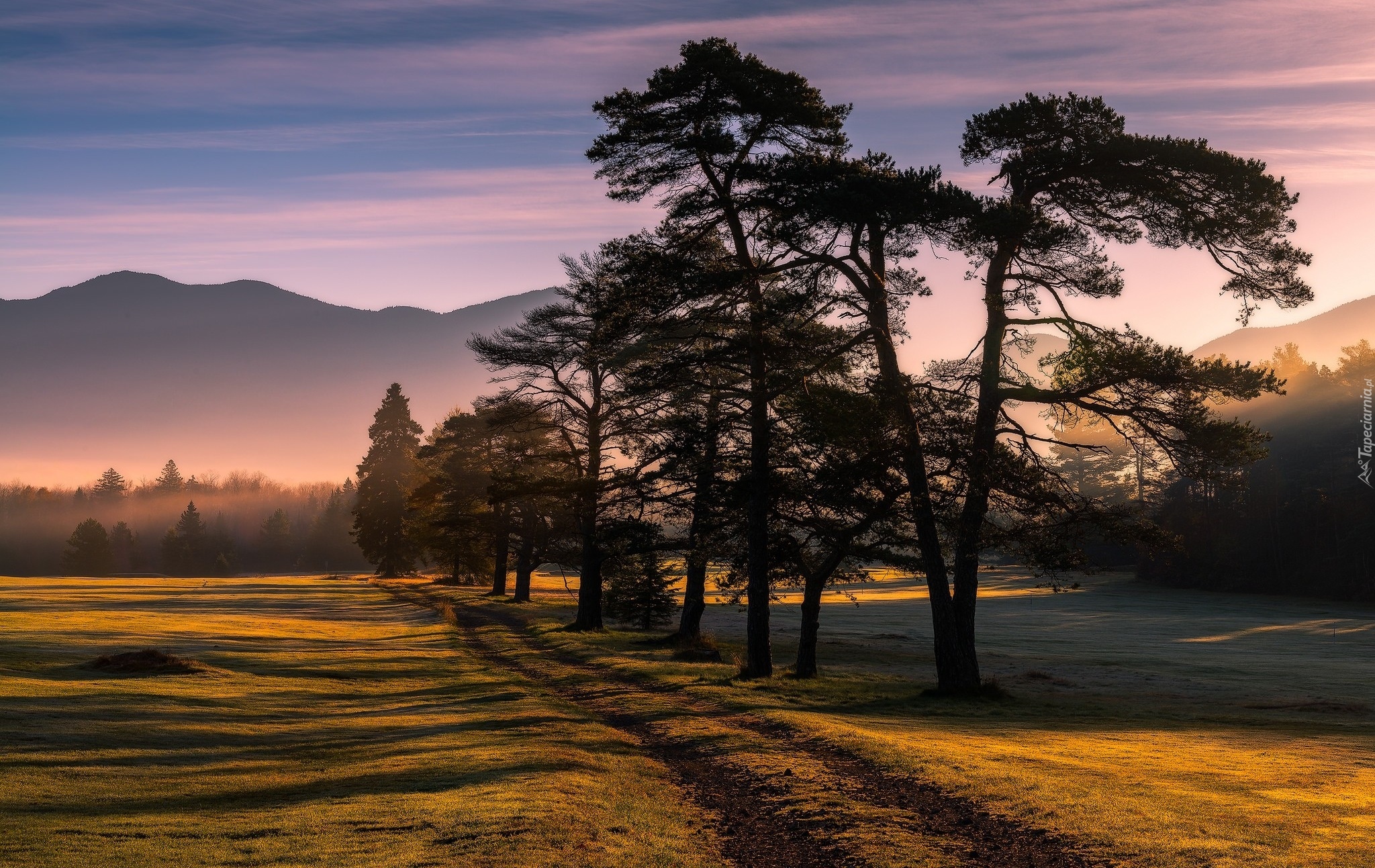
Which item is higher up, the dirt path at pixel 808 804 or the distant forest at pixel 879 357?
the distant forest at pixel 879 357

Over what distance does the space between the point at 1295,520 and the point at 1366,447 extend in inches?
519

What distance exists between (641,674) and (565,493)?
6213 millimetres

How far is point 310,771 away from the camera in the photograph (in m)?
15.3

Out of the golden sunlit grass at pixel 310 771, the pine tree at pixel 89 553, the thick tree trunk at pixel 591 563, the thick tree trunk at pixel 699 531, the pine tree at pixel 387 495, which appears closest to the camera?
the golden sunlit grass at pixel 310 771

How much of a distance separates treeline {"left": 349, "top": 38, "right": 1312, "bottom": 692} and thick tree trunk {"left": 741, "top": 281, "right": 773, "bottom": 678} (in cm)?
9

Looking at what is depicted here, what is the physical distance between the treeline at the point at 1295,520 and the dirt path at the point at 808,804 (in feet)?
281

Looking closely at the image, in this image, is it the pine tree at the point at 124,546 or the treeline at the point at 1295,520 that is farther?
the pine tree at the point at 124,546

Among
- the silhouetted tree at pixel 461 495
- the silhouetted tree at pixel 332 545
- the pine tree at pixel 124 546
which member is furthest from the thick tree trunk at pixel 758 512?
the pine tree at pixel 124 546

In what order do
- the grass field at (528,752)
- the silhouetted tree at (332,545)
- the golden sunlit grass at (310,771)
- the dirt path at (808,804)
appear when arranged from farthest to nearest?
1. the silhouetted tree at (332,545)
2. the dirt path at (808,804)
3. the grass field at (528,752)
4. the golden sunlit grass at (310,771)

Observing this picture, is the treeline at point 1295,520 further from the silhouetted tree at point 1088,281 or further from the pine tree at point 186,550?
the pine tree at point 186,550

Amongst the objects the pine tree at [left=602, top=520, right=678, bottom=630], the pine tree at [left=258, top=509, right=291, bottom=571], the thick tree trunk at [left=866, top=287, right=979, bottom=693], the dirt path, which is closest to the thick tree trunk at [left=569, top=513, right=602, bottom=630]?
the pine tree at [left=602, top=520, right=678, bottom=630]

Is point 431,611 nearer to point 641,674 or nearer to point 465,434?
point 465,434

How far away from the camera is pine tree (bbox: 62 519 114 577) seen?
12619 centimetres

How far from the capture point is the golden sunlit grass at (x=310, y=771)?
36.3ft
